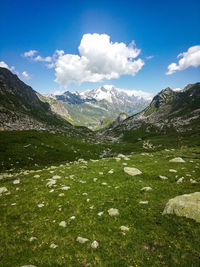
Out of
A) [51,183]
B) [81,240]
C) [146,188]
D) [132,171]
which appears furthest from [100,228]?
[132,171]

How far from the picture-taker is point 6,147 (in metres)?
51.0

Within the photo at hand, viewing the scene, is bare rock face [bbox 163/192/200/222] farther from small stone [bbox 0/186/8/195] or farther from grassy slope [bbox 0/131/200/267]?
small stone [bbox 0/186/8/195]

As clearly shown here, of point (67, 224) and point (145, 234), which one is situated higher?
point (145, 234)

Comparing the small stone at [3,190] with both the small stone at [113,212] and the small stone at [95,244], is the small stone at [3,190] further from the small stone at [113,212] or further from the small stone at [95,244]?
the small stone at [95,244]

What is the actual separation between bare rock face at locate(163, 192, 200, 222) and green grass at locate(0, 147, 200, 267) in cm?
46

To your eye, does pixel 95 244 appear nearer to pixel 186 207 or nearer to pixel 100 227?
pixel 100 227

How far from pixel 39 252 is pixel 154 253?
6860 mm

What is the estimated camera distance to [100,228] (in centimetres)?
1061

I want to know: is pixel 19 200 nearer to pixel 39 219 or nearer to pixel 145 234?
pixel 39 219

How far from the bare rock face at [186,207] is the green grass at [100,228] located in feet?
1.50

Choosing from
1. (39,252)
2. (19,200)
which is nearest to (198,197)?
(39,252)

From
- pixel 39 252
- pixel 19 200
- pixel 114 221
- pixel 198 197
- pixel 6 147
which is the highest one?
pixel 198 197

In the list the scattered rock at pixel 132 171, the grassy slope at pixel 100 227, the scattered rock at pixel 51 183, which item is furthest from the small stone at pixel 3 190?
the scattered rock at pixel 132 171

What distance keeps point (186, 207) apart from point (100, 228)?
21.8ft
